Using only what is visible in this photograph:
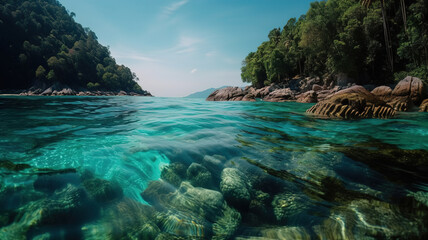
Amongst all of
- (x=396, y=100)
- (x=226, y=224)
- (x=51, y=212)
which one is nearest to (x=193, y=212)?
(x=226, y=224)

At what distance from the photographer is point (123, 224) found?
1.62 meters

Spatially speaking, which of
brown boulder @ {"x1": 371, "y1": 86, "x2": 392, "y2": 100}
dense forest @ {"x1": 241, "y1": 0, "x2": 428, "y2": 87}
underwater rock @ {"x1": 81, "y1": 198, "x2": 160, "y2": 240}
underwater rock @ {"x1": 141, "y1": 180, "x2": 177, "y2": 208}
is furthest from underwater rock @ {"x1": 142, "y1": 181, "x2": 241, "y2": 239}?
dense forest @ {"x1": 241, "y1": 0, "x2": 428, "y2": 87}

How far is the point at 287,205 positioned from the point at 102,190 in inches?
84.2

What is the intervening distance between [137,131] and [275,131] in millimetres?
3723

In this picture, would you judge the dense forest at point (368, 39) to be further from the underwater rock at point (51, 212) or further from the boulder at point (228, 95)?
the underwater rock at point (51, 212)

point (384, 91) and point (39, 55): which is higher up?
point (39, 55)

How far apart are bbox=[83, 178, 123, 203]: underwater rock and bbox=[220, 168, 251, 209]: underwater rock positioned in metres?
1.27

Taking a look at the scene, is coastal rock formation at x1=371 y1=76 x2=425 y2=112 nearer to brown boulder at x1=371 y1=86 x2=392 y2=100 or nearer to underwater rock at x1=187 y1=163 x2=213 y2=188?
brown boulder at x1=371 y1=86 x2=392 y2=100

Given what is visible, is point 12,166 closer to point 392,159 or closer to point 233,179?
point 233,179

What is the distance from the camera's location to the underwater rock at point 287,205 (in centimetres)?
185

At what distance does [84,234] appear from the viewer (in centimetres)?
149

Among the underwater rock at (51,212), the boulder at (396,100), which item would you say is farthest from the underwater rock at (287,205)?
the boulder at (396,100)

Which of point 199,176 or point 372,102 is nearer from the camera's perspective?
point 199,176

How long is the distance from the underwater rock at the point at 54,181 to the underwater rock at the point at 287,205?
2.38m
